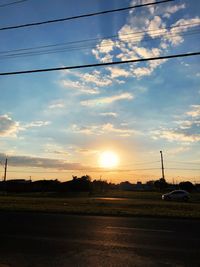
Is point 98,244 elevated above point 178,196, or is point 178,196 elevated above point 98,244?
point 178,196

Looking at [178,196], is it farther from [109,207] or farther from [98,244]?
[98,244]

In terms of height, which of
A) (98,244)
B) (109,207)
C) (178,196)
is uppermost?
(178,196)

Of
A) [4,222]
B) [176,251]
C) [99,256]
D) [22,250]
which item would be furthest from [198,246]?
[4,222]

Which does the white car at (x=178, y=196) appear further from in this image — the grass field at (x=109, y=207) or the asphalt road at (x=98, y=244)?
the asphalt road at (x=98, y=244)

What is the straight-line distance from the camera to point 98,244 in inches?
450

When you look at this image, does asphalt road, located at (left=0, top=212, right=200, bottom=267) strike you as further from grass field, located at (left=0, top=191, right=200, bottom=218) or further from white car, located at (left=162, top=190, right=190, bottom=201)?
white car, located at (left=162, top=190, right=190, bottom=201)

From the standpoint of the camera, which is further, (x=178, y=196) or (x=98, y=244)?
(x=178, y=196)

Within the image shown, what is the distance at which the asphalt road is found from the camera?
9.20 meters

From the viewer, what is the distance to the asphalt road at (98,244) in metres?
9.20

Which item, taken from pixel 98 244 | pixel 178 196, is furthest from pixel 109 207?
pixel 178 196

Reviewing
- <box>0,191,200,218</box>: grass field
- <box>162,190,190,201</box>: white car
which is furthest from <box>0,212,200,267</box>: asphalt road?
<box>162,190,190,201</box>: white car

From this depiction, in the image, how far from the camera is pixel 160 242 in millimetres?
11703

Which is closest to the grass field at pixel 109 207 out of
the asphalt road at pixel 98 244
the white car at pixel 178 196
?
the asphalt road at pixel 98 244

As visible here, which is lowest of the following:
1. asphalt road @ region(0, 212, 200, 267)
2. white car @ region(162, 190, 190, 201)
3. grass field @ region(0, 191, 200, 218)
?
asphalt road @ region(0, 212, 200, 267)
